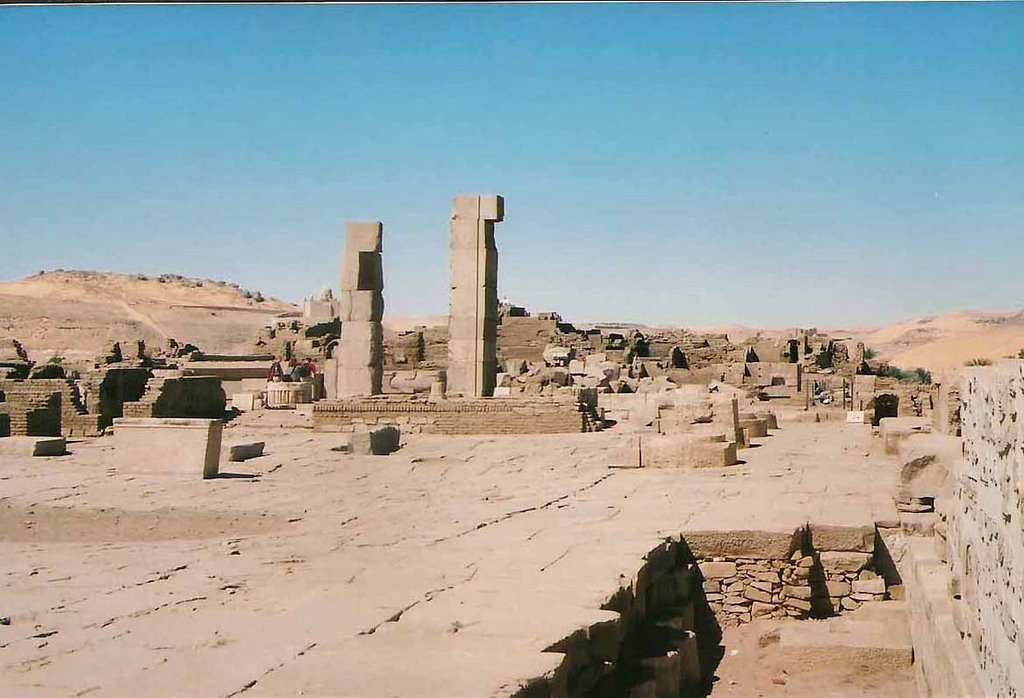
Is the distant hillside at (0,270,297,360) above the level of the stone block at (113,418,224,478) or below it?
above

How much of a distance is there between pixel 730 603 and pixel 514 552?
6.83 ft

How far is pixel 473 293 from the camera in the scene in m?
21.6

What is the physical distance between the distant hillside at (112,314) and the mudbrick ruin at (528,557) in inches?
1303

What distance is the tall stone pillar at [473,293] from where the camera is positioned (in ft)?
70.5

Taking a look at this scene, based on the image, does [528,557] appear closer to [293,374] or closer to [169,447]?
[169,447]

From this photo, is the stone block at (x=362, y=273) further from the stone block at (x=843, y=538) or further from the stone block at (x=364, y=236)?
the stone block at (x=843, y=538)

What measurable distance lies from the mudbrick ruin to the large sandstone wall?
25 mm

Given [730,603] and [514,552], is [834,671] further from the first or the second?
[514,552]

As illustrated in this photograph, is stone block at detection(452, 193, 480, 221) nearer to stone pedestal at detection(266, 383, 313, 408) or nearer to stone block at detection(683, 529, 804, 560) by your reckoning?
stone pedestal at detection(266, 383, 313, 408)

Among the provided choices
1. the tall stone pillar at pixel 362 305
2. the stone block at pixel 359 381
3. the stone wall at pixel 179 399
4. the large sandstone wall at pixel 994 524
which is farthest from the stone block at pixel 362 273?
the large sandstone wall at pixel 994 524

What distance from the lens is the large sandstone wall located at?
3.86 m

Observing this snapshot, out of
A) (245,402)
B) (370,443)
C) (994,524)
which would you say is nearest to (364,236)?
(245,402)

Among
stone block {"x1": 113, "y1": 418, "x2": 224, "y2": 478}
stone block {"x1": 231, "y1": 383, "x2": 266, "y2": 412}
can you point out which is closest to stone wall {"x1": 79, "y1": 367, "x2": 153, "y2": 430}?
stone block {"x1": 231, "y1": 383, "x2": 266, "y2": 412}

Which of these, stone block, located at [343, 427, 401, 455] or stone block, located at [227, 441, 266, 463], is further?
stone block, located at [343, 427, 401, 455]
